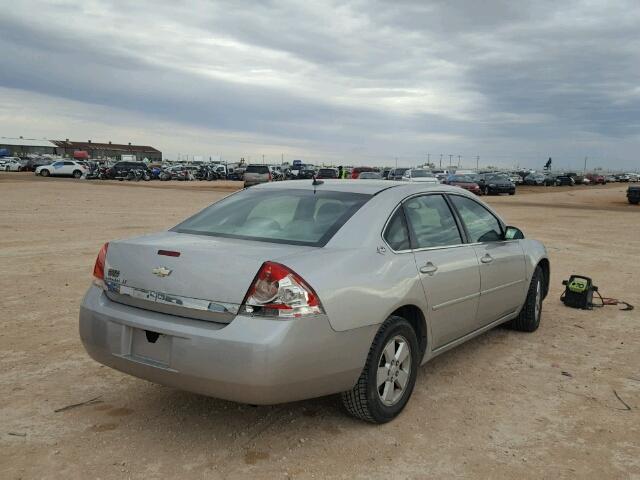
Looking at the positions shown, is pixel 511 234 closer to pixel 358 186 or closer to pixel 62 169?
pixel 358 186

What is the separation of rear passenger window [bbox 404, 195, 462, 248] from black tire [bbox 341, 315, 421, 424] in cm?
70

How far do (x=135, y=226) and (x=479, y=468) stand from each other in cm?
1250

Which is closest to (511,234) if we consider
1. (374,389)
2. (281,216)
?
(281,216)

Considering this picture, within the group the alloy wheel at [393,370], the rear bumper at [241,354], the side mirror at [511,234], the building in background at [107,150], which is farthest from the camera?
the building in background at [107,150]

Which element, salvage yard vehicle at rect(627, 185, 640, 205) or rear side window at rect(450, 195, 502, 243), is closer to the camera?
rear side window at rect(450, 195, 502, 243)

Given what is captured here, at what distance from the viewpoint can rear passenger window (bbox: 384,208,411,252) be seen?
398 cm

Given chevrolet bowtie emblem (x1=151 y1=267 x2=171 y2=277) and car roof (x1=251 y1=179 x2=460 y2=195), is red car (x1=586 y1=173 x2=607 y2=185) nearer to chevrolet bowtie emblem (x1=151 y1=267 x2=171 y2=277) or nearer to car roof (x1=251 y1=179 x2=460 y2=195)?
car roof (x1=251 y1=179 x2=460 y2=195)

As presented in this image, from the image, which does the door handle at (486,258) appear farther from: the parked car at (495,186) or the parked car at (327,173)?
the parked car at (327,173)

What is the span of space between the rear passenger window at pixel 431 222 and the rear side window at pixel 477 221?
21 centimetres

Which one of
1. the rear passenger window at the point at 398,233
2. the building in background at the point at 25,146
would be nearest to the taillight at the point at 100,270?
the rear passenger window at the point at 398,233

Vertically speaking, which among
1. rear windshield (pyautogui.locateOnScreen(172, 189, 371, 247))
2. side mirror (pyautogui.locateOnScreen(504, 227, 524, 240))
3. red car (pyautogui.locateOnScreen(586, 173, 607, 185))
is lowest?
side mirror (pyautogui.locateOnScreen(504, 227, 524, 240))

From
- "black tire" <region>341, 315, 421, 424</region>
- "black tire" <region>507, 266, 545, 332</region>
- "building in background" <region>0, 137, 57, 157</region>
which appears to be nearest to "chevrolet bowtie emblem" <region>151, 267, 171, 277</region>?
"black tire" <region>341, 315, 421, 424</region>

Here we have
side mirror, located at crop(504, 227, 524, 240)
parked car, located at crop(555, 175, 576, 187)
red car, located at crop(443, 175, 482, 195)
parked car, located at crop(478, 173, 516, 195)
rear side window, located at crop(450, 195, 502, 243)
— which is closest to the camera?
rear side window, located at crop(450, 195, 502, 243)

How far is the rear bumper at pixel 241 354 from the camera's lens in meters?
3.10
